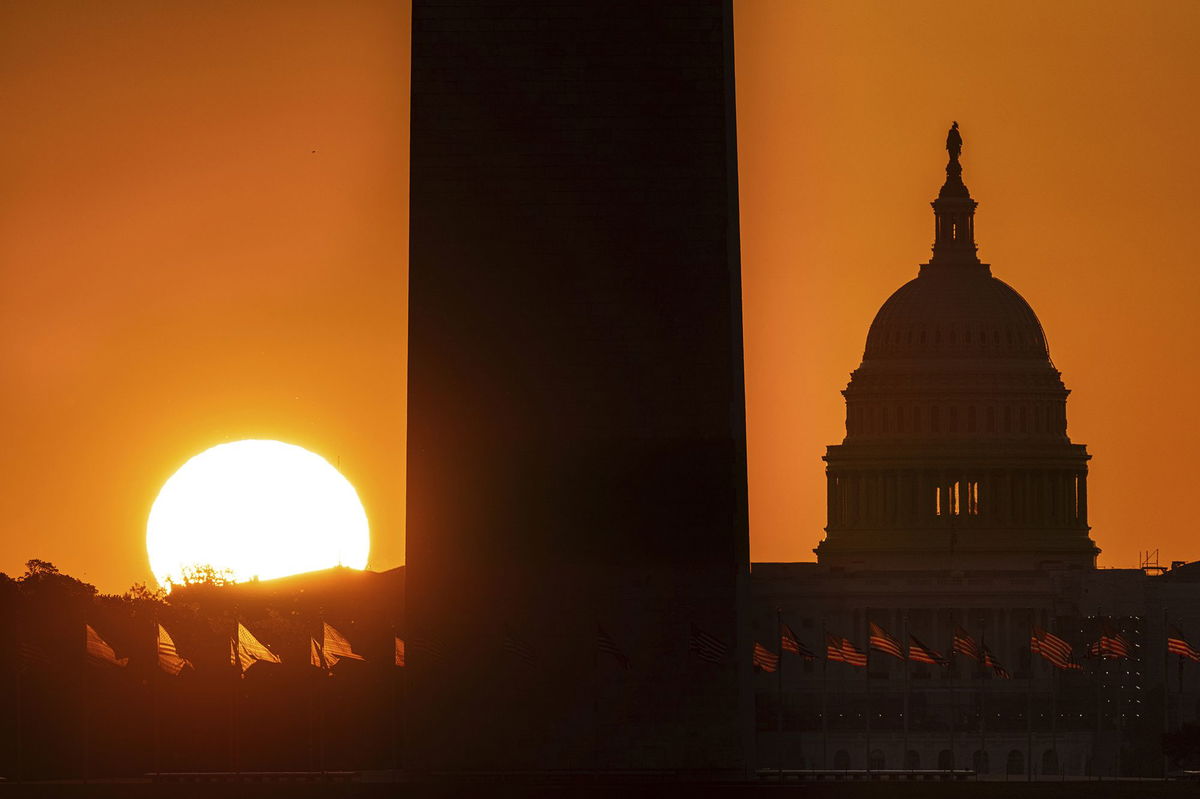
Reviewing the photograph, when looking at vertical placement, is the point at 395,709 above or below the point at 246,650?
below

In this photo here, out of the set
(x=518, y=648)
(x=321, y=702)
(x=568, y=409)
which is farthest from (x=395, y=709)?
(x=568, y=409)

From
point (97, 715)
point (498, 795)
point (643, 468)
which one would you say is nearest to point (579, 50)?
point (643, 468)

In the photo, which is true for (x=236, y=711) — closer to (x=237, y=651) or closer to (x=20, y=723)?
(x=20, y=723)

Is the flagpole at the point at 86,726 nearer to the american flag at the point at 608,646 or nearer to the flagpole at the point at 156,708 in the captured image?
the flagpole at the point at 156,708

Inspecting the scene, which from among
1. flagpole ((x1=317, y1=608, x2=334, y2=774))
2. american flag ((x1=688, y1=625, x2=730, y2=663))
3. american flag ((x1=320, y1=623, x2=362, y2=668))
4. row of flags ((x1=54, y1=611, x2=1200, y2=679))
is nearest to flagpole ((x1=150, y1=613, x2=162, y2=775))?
row of flags ((x1=54, y1=611, x2=1200, y2=679))

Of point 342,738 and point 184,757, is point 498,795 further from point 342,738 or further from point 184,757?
point 342,738
